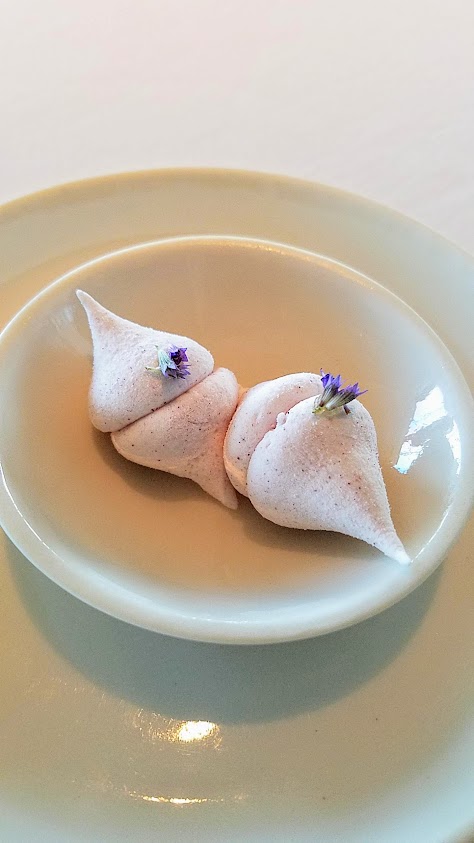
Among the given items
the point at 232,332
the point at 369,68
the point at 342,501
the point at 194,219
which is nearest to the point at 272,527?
the point at 342,501

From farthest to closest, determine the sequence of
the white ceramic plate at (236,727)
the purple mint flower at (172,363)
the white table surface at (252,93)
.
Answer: the white table surface at (252,93) → the purple mint flower at (172,363) → the white ceramic plate at (236,727)

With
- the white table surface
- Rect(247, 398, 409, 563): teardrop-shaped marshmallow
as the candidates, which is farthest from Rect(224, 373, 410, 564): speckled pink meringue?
the white table surface

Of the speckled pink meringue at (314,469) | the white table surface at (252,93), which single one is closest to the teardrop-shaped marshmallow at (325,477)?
the speckled pink meringue at (314,469)

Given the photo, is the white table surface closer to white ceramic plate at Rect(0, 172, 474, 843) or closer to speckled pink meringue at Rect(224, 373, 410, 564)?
speckled pink meringue at Rect(224, 373, 410, 564)

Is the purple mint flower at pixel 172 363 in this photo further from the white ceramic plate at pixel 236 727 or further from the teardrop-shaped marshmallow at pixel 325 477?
the white ceramic plate at pixel 236 727

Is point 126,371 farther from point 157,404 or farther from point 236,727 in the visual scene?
point 236,727

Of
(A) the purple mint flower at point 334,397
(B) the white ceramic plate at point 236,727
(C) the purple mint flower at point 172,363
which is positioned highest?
(A) the purple mint flower at point 334,397

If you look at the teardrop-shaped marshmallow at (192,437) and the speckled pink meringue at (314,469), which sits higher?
the speckled pink meringue at (314,469)

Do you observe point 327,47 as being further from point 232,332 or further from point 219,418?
point 219,418
